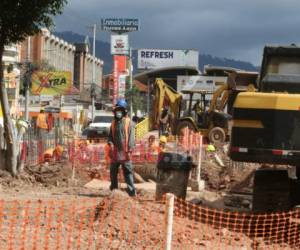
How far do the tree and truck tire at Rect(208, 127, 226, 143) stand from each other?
15917mm

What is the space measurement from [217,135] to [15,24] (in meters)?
17.3

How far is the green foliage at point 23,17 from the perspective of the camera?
12.5m

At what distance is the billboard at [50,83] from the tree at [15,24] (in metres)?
41.4

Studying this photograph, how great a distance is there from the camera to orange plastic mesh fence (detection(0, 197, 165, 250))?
7.57 meters

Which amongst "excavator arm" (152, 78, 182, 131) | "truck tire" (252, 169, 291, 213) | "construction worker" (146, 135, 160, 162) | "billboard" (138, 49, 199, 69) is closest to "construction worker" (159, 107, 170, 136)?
"excavator arm" (152, 78, 182, 131)

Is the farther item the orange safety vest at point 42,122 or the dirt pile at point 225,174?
the orange safety vest at point 42,122

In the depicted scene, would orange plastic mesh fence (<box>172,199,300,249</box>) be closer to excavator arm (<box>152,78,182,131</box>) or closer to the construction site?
the construction site

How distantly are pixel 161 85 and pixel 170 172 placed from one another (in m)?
20.5

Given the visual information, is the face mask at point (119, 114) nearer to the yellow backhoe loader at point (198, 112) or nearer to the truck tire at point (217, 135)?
the yellow backhoe loader at point (198, 112)

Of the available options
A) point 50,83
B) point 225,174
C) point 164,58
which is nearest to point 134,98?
point 164,58

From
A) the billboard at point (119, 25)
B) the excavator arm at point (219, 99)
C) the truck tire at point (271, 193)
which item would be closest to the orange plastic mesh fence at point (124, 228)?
the truck tire at point (271, 193)

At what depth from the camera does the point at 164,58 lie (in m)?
106

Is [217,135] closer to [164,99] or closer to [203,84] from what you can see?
[203,84]

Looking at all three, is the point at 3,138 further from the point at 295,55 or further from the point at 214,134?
the point at 214,134
